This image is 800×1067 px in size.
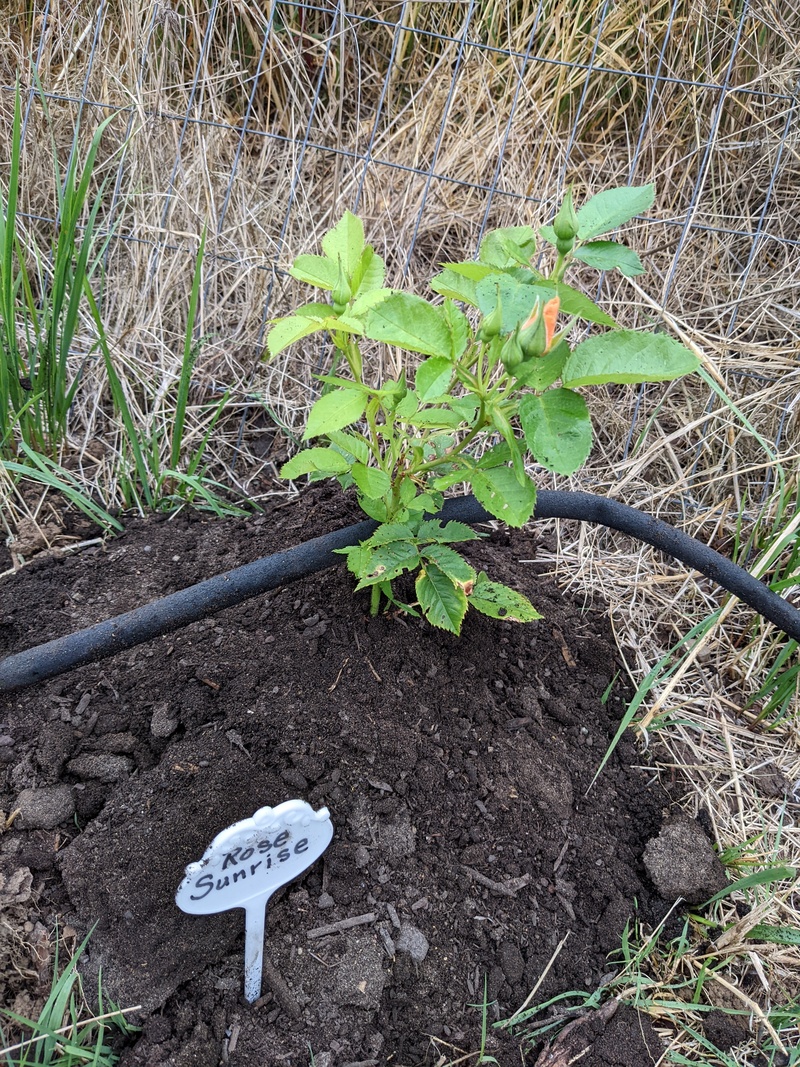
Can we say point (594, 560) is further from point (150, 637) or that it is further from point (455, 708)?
point (150, 637)

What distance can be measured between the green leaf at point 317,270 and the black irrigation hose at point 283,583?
0.41 meters

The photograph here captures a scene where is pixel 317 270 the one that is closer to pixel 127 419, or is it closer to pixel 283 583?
pixel 283 583

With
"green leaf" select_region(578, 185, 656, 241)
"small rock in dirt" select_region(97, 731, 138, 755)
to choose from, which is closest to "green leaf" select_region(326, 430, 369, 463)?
"green leaf" select_region(578, 185, 656, 241)

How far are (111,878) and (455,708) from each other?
0.61 meters

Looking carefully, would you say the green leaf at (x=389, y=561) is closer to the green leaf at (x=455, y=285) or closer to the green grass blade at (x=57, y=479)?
the green leaf at (x=455, y=285)

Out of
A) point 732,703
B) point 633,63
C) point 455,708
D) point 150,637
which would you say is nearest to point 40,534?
point 150,637

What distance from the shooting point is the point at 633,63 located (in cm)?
221

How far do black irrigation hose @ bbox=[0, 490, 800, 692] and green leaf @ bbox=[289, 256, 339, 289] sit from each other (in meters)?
0.41

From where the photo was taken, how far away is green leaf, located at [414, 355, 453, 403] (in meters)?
1.01

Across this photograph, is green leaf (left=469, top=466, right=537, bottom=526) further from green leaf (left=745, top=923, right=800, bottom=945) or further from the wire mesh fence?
the wire mesh fence

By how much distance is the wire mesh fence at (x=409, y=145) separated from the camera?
82.7 inches

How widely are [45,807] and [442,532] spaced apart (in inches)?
29.4

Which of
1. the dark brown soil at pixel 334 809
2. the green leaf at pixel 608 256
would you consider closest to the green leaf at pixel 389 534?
the dark brown soil at pixel 334 809

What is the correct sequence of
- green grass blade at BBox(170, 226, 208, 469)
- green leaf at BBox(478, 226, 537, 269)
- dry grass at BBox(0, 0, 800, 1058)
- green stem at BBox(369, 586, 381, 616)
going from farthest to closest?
dry grass at BBox(0, 0, 800, 1058), green grass blade at BBox(170, 226, 208, 469), green stem at BBox(369, 586, 381, 616), green leaf at BBox(478, 226, 537, 269)
